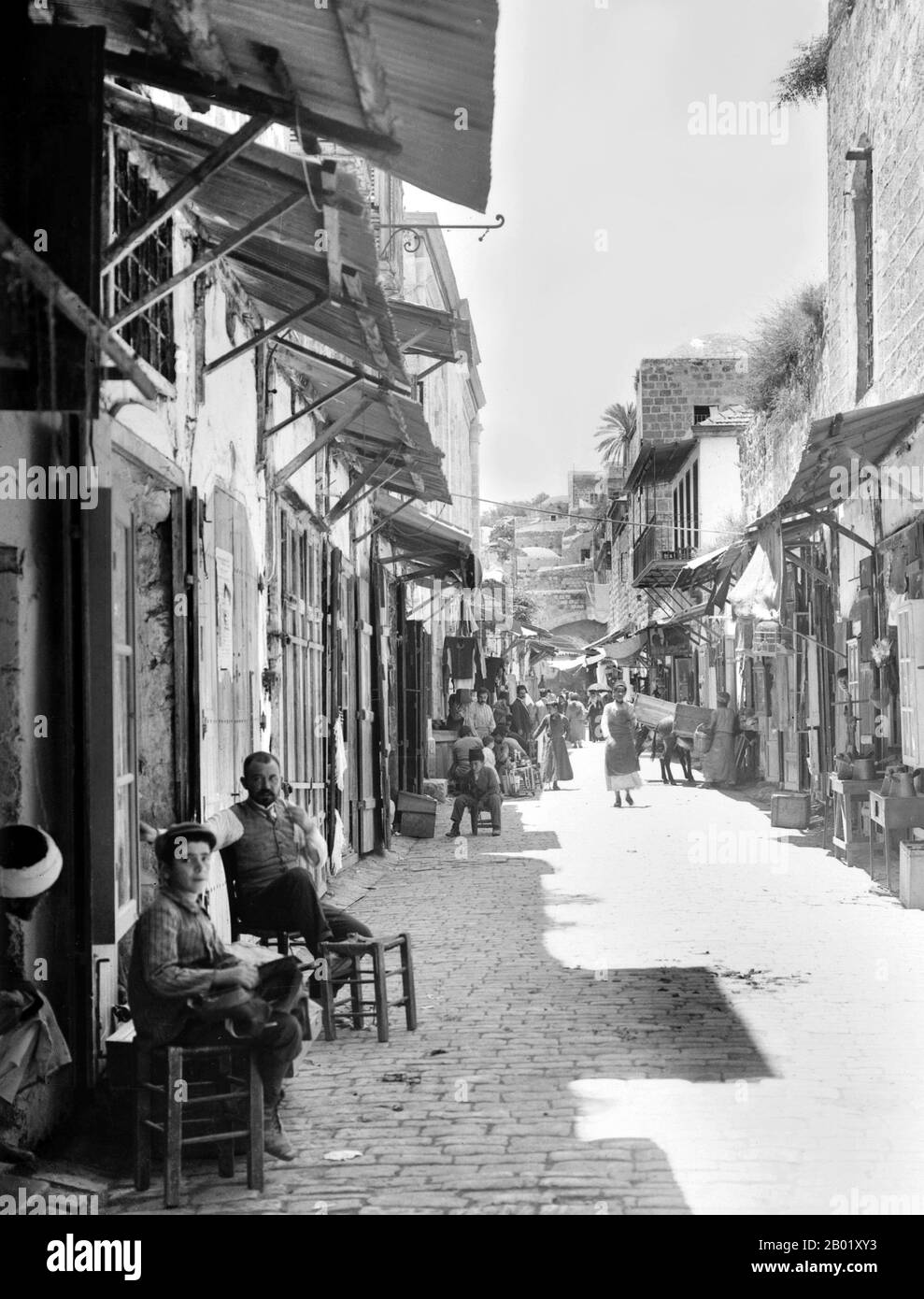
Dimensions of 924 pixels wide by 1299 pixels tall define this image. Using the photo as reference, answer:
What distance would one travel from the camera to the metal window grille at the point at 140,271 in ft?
20.5

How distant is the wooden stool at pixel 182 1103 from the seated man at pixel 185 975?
0.06 m

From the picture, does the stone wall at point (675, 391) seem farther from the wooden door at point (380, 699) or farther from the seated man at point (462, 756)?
the wooden door at point (380, 699)

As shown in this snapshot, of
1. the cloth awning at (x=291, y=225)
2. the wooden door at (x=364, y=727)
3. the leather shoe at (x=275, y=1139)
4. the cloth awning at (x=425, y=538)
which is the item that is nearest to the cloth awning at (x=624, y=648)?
the cloth awning at (x=425, y=538)

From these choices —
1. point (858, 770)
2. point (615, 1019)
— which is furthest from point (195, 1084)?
point (858, 770)

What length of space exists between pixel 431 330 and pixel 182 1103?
20.1ft

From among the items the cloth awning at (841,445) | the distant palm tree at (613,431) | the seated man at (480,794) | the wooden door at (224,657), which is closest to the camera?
the wooden door at (224,657)

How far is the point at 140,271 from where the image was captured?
667cm

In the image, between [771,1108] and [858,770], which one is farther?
[858,770]

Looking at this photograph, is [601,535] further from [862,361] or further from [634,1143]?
[634,1143]

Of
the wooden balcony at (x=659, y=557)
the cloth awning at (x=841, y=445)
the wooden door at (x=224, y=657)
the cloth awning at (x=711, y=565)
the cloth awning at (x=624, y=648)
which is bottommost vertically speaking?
the wooden door at (x=224, y=657)

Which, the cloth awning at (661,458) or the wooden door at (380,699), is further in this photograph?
the cloth awning at (661,458)

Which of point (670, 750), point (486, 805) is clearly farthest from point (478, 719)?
point (486, 805)

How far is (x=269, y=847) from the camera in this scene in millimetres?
6977

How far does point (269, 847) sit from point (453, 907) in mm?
4842
